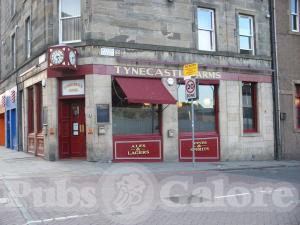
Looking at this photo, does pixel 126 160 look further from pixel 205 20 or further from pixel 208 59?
pixel 205 20

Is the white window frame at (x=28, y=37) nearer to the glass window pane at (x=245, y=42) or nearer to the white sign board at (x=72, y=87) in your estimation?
the white sign board at (x=72, y=87)

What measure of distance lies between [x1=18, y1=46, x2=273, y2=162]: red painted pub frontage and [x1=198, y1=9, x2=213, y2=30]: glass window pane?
1956mm

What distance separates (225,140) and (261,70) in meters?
4.18

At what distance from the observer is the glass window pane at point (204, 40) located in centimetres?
1912

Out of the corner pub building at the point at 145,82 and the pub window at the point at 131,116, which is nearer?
the corner pub building at the point at 145,82

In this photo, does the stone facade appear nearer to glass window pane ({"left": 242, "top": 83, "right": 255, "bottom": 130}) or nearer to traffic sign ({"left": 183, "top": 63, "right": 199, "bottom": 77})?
glass window pane ({"left": 242, "top": 83, "right": 255, "bottom": 130})

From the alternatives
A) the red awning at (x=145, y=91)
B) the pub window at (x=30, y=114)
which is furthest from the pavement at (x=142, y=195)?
the pub window at (x=30, y=114)

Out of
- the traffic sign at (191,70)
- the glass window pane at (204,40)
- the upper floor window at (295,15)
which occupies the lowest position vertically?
the traffic sign at (191,70)

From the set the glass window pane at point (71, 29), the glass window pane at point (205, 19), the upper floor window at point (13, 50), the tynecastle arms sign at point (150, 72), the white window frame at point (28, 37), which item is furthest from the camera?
the upper floor window at point (13, 50)

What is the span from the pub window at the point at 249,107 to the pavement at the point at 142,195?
495 cm

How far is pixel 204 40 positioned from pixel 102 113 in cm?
626

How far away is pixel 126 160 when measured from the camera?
54.9 feet

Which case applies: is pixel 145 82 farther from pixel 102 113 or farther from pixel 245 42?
pixel 245 42

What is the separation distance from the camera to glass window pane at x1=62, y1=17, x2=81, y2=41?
17.2 metres
